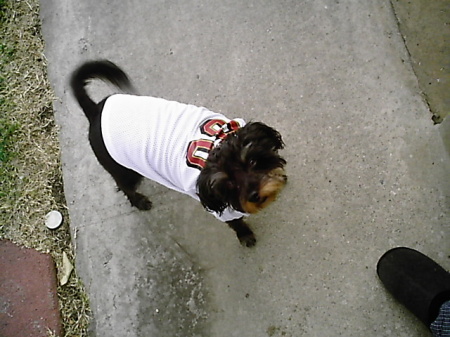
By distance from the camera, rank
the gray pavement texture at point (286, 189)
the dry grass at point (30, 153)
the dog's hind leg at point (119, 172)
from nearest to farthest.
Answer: the dog's hind leg at point (119, 172)
the gray pavement texture at point (286, 189)
the dry grass at point (30, 153)

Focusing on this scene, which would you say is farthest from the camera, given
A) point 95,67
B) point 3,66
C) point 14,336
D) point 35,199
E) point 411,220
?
point 3,66

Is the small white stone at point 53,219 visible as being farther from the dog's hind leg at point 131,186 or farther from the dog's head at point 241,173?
the dog's head at point 241,173

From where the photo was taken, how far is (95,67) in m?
2.27

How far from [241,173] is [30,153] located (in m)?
1.68

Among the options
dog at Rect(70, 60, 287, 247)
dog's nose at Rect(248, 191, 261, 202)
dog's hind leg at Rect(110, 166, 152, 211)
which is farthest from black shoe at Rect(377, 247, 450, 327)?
dog's hind leg at Rect(110, 166, 152, 211)

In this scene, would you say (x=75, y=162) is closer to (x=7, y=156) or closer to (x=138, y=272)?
(x=7, y=156)

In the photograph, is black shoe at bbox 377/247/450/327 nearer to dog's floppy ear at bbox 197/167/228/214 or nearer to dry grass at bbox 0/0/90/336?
dog's floppy ear at bbox 197/167/228/214

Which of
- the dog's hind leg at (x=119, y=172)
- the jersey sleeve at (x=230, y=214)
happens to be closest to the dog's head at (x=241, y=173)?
the jersey sleeve at (x=230, y=214)

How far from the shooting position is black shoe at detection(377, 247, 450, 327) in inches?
89.7

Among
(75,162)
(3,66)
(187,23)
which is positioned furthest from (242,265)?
(3,66)

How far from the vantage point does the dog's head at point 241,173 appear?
1930mm

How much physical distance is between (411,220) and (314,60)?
3.54 ft

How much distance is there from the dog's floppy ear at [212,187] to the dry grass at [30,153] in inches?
47.0

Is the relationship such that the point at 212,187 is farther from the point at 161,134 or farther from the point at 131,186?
the point at 131,186
